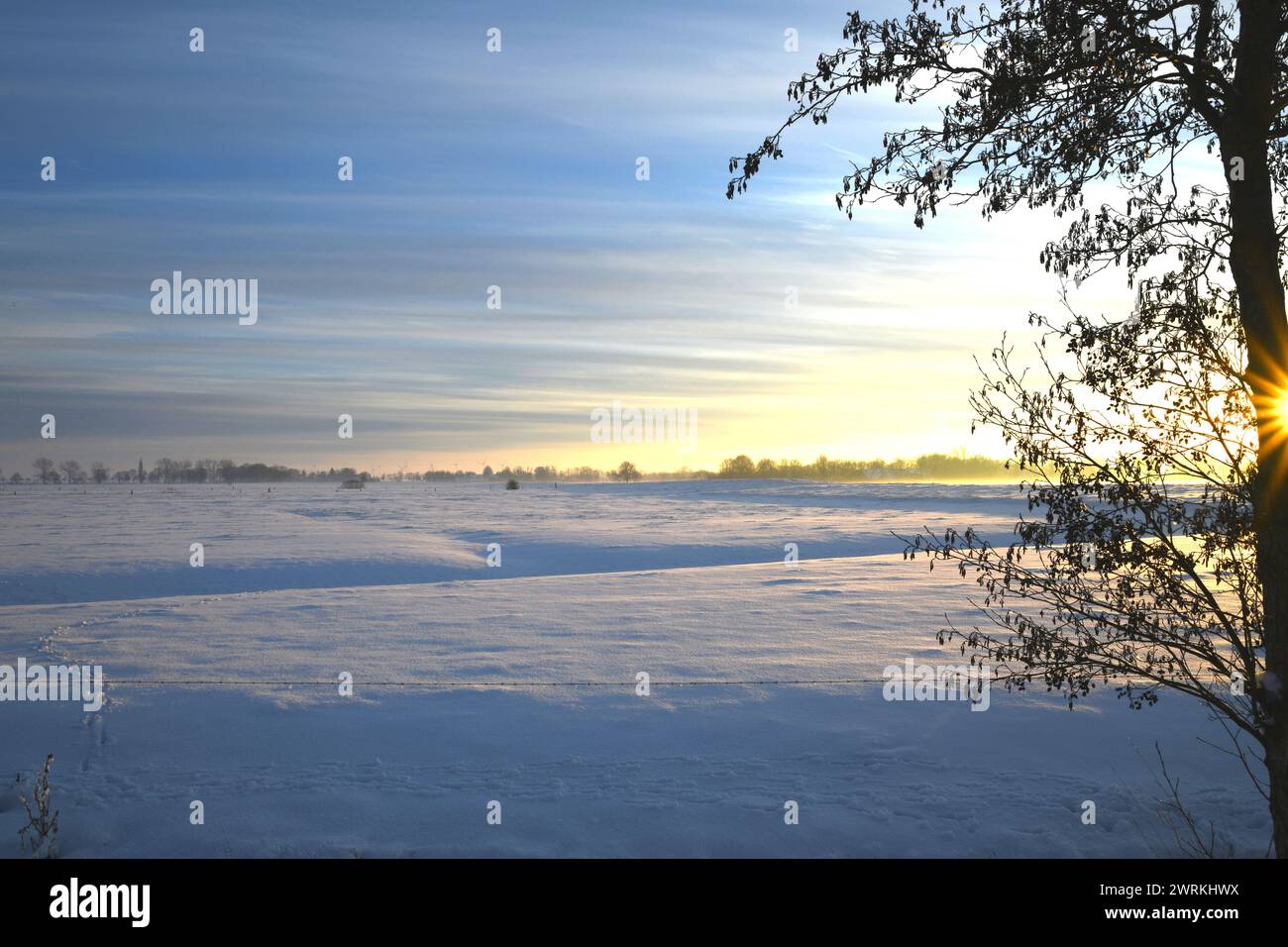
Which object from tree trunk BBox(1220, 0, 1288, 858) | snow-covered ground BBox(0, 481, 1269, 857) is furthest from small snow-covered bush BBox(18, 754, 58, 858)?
tree trunk BBox(1220, 0, 1288, 858)

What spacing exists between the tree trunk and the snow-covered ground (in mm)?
1991

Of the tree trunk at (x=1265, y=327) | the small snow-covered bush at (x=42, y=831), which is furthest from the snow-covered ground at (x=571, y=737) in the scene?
the tree trunk at (x=1265, y=327)

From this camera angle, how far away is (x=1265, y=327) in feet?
18.8

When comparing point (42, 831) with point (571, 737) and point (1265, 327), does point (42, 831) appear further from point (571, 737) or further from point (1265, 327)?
point (1265, 327)

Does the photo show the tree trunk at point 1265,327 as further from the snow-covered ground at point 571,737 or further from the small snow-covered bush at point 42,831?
the small snow-covered bush at point 42,831

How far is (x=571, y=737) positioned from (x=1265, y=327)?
7.13 metres

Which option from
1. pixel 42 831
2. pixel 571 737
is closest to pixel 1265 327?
pixel 571 737

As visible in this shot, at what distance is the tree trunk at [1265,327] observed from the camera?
5676mm

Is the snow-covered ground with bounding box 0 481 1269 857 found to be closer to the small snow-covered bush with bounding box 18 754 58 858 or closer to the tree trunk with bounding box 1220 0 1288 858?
the small snow-covered bush with bounding box 18 754 58 858

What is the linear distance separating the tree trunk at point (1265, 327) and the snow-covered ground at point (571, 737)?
6.53ft

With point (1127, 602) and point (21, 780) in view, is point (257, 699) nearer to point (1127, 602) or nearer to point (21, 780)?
point (21, 780)

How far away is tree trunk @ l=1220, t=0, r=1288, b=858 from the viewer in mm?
5676

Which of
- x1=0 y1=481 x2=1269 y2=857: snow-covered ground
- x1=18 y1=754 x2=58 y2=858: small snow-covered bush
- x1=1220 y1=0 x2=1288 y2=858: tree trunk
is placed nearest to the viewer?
x1=1220 y1=0 x2=1288 y2=858: tree trunk
